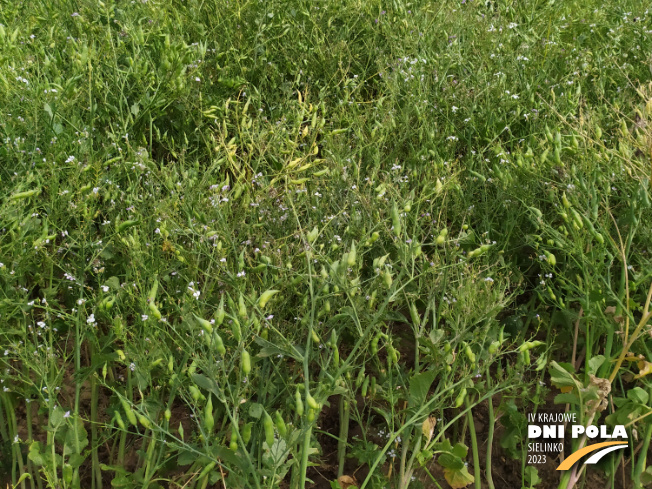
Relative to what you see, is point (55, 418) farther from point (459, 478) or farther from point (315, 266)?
point (459, 478)

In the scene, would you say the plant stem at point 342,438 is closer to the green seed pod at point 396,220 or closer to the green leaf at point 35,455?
the green seed pod at point 396,220

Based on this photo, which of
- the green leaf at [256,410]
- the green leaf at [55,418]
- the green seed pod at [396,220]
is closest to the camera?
the green seed pod at [396,220]

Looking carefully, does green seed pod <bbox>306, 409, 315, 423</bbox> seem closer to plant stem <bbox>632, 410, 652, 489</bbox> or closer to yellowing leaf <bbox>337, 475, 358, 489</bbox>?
yellowing leaf <bbox>337, 475, 358, 489</bbox>

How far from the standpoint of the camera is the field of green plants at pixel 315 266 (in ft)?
6.27

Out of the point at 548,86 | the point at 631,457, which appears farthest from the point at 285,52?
the point at 631,457

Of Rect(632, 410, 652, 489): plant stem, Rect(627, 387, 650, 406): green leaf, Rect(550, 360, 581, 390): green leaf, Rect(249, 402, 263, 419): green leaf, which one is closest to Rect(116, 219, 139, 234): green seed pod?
Rect(249, 402, 263, 419): green leaf

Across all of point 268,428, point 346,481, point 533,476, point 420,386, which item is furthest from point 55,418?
point 533,476

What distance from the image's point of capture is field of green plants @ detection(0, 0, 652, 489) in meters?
1.91

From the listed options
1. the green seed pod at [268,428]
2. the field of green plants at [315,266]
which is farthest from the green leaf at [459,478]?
the green seed pod at [268,428]

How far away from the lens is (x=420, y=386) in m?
1.88

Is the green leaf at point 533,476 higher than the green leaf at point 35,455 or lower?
lower

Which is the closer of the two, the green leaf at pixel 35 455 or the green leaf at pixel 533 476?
the green leaf at pixel 35 455

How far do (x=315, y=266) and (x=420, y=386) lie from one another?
52cm

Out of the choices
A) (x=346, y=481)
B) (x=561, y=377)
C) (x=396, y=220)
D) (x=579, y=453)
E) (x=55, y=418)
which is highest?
(x=396, y=220)
